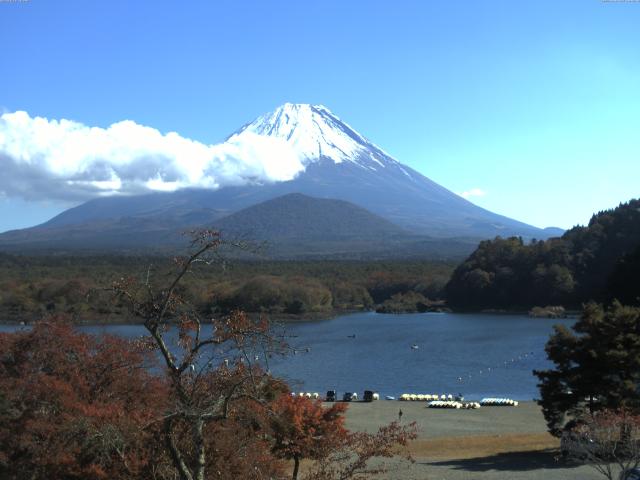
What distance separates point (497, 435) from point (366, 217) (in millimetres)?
148201

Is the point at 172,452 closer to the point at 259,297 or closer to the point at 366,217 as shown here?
the point at 259,297

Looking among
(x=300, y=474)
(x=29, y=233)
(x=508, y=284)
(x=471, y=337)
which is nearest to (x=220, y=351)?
(x=300, y=474)

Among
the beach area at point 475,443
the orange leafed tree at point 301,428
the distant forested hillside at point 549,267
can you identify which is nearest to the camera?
the orange leafed tree at point 301,428

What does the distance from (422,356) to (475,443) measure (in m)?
20.2

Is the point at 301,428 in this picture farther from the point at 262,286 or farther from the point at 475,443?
the point at 262,286

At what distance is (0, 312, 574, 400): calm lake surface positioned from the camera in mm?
28609

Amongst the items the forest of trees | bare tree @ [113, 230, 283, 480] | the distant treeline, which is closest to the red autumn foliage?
the forest of trees

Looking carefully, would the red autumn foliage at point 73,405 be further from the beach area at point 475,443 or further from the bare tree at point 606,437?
the bare tree at point 606,437

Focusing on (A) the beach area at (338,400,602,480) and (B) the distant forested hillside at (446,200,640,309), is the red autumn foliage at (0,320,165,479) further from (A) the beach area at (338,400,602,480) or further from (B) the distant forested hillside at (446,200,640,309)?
(B) the distant forested hillside at (446,200,640,309)

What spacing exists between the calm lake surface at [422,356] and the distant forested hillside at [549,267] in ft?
17.0

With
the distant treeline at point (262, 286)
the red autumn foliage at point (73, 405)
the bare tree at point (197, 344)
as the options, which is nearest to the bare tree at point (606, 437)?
the red autumn foliage at point (73, 405)

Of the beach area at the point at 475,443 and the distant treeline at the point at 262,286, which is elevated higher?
the distant treeline at the point at 262,286

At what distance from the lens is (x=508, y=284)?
61812mm

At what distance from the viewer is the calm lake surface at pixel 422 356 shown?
1126 inches
